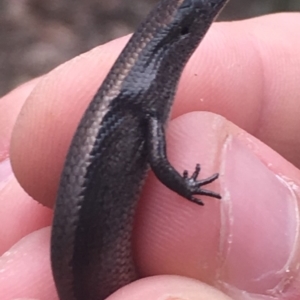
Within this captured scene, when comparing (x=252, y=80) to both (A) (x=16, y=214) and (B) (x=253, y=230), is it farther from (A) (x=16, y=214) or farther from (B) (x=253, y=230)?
(A) (x=16, y=214)

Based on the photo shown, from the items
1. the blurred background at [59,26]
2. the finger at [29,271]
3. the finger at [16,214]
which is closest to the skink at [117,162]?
the finger at [29,271]

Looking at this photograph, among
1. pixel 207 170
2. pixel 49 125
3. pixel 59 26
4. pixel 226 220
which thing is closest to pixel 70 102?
pixel 49 125

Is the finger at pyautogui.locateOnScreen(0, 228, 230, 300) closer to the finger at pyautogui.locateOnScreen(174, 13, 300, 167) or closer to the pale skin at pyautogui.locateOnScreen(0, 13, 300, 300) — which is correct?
the pale skin at pyautogui.locateOnScreen(0, 13, 300, 300)

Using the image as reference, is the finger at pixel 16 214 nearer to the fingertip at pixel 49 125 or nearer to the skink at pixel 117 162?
the fingertip at pixel 49 125

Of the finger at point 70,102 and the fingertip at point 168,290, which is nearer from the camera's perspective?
the fingertip at point 168,290

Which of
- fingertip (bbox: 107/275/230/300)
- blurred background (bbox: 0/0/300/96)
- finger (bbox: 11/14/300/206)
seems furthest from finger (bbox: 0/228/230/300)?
blurred background (bbox: 0/0/300/96)

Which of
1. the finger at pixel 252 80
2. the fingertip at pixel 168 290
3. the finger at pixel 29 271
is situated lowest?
the finger at pixel 29 271

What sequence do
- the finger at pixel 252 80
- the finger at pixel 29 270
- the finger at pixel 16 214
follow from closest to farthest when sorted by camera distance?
the finger at pixel 29 270, the finger at pixel 252 80, the finger at pixel 16 214
